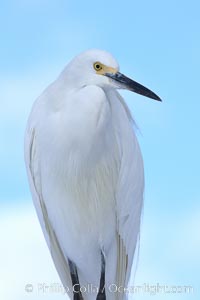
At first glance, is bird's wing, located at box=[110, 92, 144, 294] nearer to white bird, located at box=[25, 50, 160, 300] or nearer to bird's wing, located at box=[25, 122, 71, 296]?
white bird, located at box=[25, 50, 160, 300]

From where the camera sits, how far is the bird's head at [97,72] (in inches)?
151

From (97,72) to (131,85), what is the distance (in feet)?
0.75

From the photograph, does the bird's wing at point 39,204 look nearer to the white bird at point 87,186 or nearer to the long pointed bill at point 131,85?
the white bird at point 87,186

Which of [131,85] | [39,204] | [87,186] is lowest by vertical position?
[39,204]

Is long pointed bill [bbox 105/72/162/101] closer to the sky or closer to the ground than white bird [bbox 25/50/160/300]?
closer to the sky

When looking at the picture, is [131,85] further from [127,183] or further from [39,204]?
[39,204]

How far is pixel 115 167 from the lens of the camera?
4379 mm

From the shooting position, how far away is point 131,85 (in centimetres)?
395

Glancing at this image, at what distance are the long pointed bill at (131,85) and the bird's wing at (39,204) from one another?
→ 719 mm

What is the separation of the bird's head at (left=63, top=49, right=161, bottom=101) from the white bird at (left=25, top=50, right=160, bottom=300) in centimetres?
6

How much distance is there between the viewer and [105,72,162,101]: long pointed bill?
3889mm

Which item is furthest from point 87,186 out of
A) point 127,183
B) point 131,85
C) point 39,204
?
point 131,85

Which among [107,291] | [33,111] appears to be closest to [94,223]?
[107,291]

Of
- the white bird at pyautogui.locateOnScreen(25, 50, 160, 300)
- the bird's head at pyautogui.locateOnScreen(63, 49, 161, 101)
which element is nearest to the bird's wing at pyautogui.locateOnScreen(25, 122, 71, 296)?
the white bird at pyautogui.locateOnScreen(25, 50, 160, 300)
